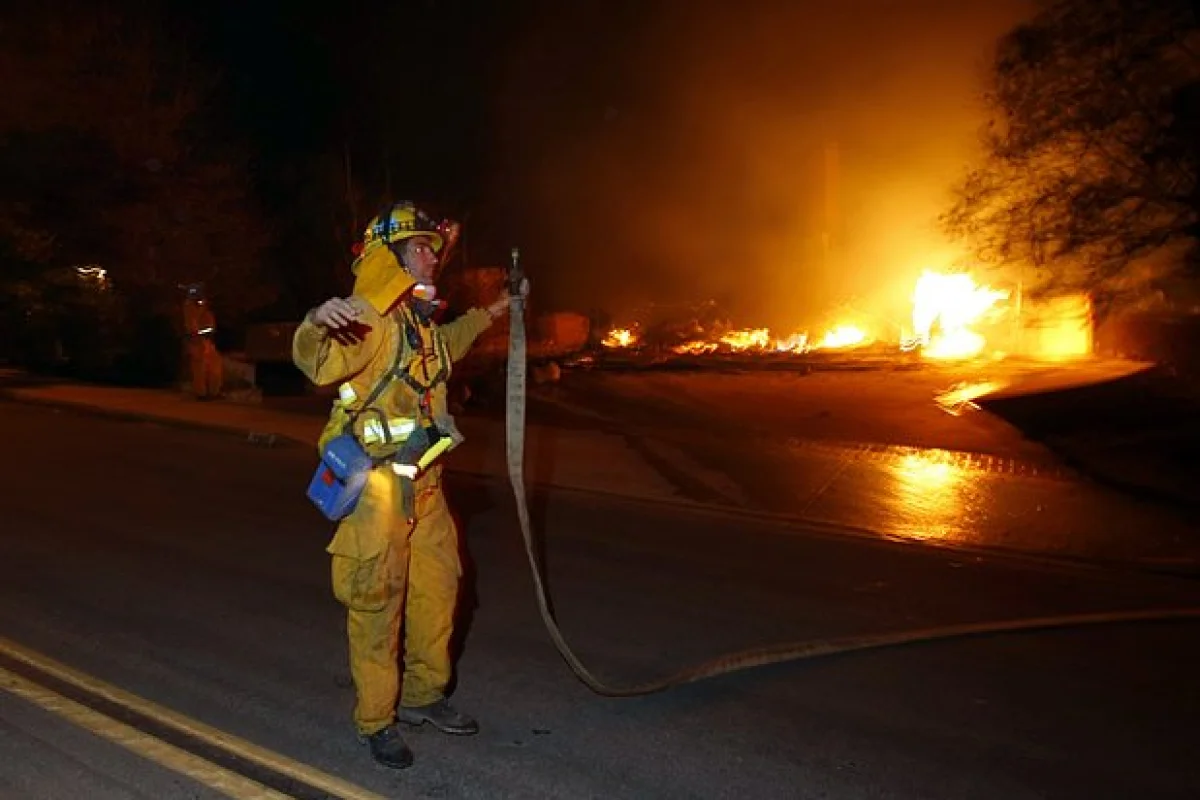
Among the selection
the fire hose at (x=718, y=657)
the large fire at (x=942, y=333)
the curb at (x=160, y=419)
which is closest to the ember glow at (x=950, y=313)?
the large fire at (x=942, y=333)

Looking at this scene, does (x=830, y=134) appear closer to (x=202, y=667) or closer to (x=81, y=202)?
(x=81, y=202)

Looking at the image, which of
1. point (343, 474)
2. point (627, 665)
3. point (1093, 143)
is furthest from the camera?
point (1093, 143)

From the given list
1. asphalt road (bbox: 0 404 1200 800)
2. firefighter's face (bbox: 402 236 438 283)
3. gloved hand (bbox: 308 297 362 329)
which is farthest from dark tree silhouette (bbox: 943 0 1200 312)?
gloved hand (bbox: 308 297 362 329)

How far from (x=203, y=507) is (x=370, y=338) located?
550cm

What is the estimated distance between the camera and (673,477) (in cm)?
1049

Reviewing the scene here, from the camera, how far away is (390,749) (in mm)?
3967

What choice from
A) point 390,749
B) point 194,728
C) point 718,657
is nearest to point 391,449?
point 390,749

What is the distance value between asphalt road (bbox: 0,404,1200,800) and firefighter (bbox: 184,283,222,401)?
25.8 feet

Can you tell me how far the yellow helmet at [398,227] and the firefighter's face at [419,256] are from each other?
0.02 m

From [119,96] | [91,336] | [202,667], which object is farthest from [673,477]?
[91,336]

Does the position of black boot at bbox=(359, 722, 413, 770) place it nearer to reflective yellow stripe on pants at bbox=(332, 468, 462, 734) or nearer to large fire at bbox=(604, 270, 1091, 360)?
reflective yellow stripe on pants at bbox=(332, 468, 462, 734)

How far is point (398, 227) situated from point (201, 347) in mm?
13383

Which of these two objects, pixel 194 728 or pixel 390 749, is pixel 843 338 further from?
pixel 390 749

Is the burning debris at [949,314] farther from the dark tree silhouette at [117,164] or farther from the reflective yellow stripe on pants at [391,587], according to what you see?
the reflective yellow stripe on pants at [391,587]
